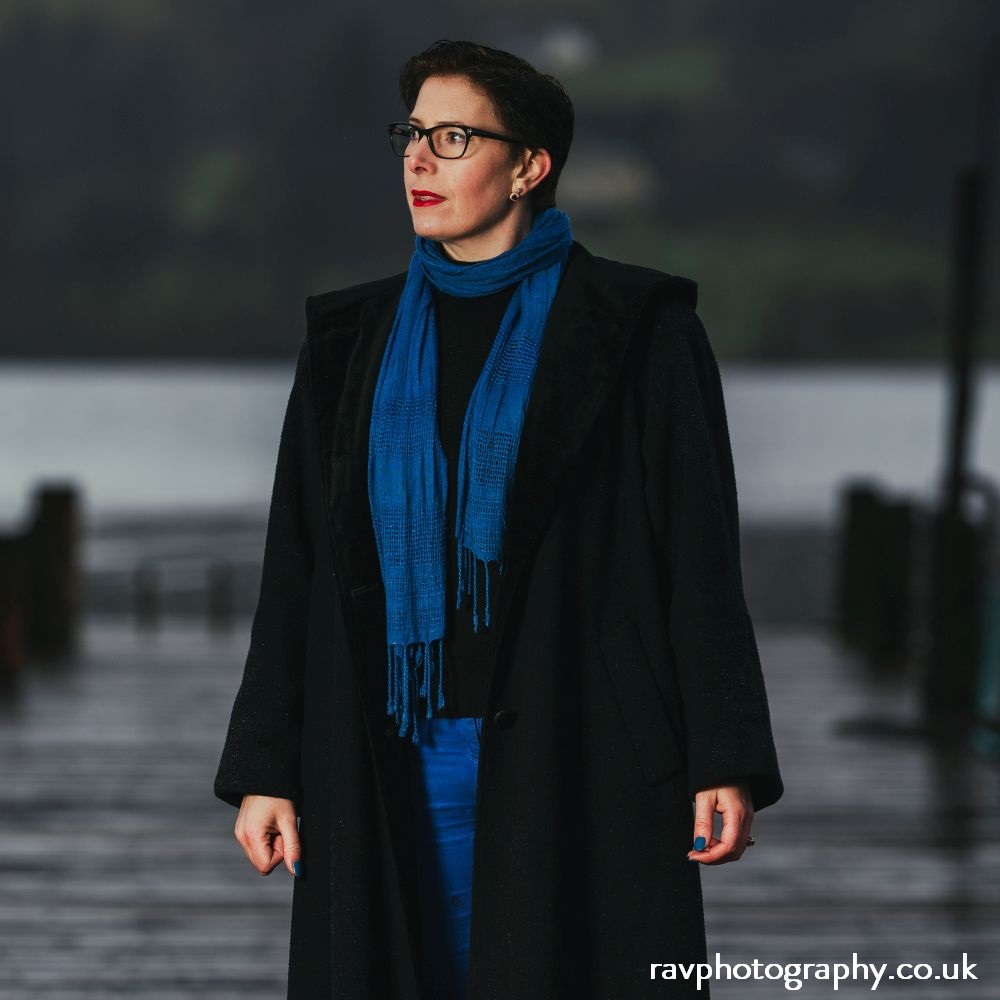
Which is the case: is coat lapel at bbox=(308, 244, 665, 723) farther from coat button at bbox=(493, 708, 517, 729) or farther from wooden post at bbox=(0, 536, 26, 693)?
wooden post at bbox=(0, 536, 26, 693)

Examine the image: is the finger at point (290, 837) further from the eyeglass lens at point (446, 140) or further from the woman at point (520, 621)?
the eyeglass lens at point (446, 140)

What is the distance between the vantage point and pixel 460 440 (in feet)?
7.89

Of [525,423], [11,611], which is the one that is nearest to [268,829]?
[525,423]

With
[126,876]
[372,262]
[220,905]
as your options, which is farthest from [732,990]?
[372,262]

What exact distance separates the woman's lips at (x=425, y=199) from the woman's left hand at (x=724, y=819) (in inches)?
30.6

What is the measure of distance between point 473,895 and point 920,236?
156433 mm

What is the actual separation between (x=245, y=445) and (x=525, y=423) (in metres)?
116

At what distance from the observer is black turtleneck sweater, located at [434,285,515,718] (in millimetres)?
2385

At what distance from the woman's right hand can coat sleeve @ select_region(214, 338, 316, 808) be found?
0.8 inches

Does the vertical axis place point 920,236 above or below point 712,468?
above

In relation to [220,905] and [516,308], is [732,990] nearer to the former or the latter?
[220,905]

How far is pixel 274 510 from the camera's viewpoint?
250 cm

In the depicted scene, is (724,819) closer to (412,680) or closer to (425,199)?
(412,680)

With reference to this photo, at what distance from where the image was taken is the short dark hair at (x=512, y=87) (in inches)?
94.0
